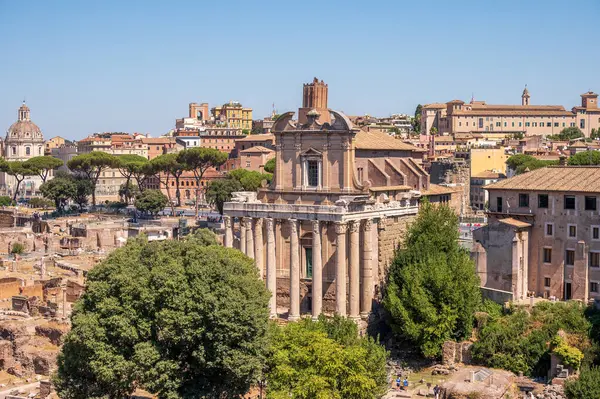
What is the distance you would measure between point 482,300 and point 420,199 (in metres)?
9.97

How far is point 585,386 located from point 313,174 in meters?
19.5

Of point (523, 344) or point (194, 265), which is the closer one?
point (194, 265)

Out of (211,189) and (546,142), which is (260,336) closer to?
(211,189)

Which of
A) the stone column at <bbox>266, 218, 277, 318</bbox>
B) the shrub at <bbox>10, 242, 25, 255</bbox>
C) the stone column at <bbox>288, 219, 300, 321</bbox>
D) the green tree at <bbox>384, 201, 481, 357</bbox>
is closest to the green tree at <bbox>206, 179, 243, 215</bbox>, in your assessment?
the shrub at <bbox>10, 242, 25, 255</bbox>

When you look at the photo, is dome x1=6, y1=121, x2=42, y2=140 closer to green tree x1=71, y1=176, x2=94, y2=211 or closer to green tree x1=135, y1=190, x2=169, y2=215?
green tree x1=71, y1=176, x2=94, y2=211

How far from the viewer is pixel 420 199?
54.5 m

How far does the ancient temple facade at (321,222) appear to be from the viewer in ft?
149

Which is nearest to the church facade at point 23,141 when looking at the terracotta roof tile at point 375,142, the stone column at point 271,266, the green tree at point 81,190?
the green tree at point 81,190

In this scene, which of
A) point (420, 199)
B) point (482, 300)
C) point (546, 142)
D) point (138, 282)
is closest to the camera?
point (138, 282)

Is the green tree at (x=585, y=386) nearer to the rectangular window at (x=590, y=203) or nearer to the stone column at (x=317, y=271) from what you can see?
the rectangular window at (x=590, y=203)

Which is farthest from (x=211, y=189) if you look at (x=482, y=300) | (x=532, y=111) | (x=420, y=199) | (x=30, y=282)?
(x=532, y=111)

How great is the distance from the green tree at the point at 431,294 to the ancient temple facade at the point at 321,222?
2.02 meters

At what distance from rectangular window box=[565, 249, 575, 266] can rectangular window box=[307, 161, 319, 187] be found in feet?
43.7

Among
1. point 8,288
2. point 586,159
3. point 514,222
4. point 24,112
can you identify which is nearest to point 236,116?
point 24,112
